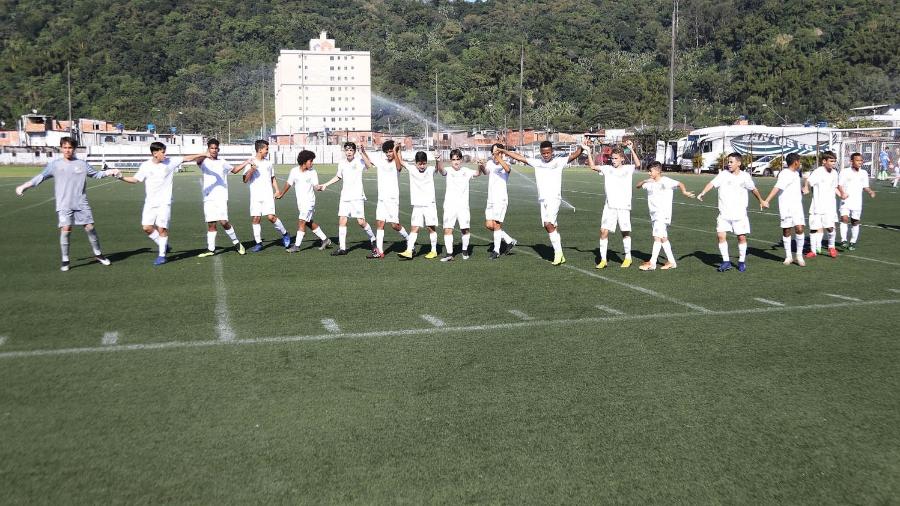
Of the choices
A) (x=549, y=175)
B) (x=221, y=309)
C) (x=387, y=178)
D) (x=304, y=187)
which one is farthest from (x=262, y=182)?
(x=221, y=309)

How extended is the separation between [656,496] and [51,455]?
3.33m

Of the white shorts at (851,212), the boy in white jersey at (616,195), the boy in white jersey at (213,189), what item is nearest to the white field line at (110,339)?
the boy in white jersey at (213,189)

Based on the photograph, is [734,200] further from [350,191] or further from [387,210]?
[350,191]

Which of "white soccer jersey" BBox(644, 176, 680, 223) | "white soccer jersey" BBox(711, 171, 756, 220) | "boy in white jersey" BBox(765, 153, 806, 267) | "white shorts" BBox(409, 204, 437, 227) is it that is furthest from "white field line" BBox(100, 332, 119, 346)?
"boy in white jersey" BBox(765, 153, 806, 267)

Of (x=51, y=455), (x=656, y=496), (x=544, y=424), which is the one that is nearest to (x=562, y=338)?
(x=544, y=424)

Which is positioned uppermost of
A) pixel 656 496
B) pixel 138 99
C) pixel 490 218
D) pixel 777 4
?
pixel 777 4

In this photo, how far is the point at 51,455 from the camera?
4684 mm

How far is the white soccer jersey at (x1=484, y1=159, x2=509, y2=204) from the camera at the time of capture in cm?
1282

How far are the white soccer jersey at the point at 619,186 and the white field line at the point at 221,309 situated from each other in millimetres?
5634

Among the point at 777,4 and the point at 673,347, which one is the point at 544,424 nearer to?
the point at 673,347

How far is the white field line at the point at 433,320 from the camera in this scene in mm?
8164

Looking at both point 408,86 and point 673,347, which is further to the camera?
point 408,86

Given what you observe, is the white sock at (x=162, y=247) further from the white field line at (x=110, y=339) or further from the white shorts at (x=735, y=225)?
the white shorts at (x=735, y=225)

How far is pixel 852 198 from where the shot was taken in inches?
571
